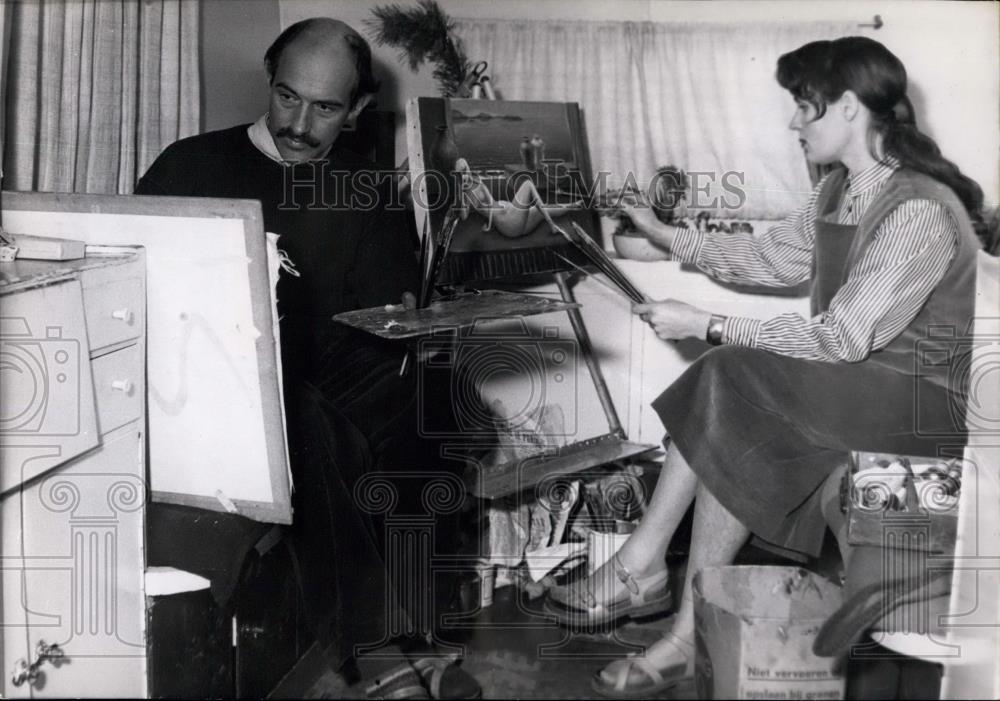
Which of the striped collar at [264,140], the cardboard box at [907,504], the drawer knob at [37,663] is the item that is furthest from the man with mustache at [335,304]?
the cardboard box at [907,504]

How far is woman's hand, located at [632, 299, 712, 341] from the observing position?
A: 1.77 m

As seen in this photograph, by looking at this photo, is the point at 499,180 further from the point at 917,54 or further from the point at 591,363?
the point at 917,54

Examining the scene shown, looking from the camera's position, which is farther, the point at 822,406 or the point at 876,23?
the point at 876,23

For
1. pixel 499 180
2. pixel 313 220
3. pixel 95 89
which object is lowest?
pixel 313 220

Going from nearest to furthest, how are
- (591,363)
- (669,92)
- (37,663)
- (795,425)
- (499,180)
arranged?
(37,663), (795,425), (499,180), (669,92), (591,363)

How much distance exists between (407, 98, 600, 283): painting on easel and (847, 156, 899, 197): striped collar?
2.06ft

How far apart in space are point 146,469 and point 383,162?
0.82m

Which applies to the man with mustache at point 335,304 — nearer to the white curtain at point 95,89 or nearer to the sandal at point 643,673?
→ the white curtain at point 95,89

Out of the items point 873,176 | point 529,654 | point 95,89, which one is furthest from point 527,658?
point 95,89

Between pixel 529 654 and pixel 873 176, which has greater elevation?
pixel 873 176

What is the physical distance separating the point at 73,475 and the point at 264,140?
787mm

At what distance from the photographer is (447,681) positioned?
1.70 meters

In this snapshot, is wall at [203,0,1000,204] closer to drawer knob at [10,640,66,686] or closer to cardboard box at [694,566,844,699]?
cardboard box at [694,566,844,699]

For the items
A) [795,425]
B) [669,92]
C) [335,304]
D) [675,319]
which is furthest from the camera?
[669,92]
